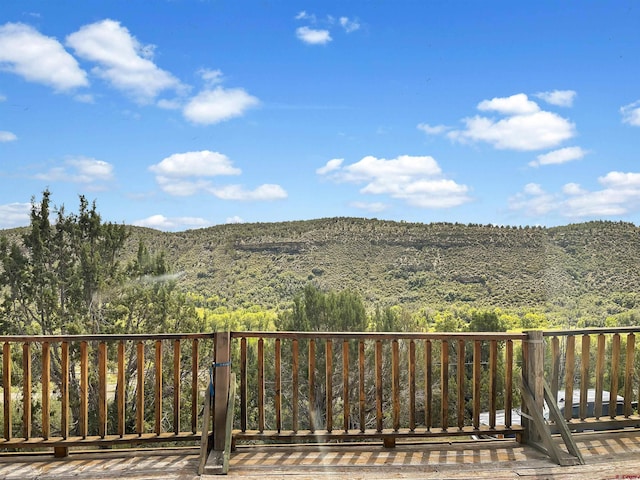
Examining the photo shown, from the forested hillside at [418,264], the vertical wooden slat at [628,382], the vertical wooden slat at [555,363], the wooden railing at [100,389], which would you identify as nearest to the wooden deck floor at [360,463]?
the wooden railing at [100,389]

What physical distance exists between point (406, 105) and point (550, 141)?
390 inches

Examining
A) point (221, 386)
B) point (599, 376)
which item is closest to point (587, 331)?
point (599, 376)

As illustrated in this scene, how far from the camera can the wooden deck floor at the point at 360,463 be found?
3.18 meters

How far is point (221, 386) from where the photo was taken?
11.4ft

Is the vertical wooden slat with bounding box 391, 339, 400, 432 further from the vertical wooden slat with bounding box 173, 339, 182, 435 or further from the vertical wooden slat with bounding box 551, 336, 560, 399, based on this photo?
the vertical wooden slat with bounding box 173, 339, 182, 435

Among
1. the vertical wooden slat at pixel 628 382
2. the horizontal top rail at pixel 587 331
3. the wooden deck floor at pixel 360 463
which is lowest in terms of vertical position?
the wooden deck floor at pixel 360 463

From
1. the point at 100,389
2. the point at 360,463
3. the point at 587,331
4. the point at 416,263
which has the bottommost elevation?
the point at 360,463

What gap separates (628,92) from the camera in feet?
88.6

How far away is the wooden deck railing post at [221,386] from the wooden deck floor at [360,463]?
6.4 inches

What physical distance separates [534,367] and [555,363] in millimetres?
254

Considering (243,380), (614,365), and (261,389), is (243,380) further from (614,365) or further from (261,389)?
(614,365)

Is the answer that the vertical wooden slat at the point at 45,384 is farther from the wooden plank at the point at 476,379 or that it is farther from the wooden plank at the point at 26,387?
the wooden plank at the point at 476,379

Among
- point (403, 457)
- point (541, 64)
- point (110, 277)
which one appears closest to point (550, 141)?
point (541, 64)

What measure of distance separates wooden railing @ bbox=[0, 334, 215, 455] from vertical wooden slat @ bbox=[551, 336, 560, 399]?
226 centimetres
